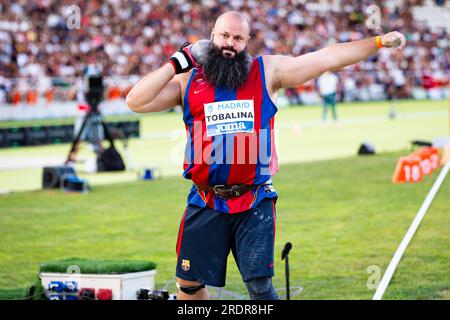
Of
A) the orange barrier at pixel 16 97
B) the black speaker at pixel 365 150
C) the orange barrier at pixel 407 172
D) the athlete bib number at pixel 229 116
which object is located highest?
the orange barrier at pixel 16 97

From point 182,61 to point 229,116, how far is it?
0.45 meters

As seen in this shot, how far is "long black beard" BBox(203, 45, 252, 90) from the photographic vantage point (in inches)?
238

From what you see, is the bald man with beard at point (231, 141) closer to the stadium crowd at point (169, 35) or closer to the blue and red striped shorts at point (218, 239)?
the blue and red striped shorts at point (218, 239)

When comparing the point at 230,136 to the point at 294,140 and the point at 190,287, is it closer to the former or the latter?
the point at 190,287

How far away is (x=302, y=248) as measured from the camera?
1127 centimetres

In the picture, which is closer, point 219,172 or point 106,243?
point 219,172

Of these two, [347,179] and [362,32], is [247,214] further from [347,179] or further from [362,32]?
[362,32]

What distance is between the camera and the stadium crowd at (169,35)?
36.8m

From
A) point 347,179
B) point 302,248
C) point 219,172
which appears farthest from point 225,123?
point 347,179

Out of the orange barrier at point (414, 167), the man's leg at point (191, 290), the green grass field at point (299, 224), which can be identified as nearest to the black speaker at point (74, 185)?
the green grass field at point (299, 224)

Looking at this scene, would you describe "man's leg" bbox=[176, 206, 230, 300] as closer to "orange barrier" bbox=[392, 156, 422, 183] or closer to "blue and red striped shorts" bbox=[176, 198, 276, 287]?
"blue and red striped shorts" bbox=[176, 198, 276, 287]

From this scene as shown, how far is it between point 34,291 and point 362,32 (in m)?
47.0

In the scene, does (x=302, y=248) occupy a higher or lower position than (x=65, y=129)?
lower

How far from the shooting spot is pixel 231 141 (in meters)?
6.11
